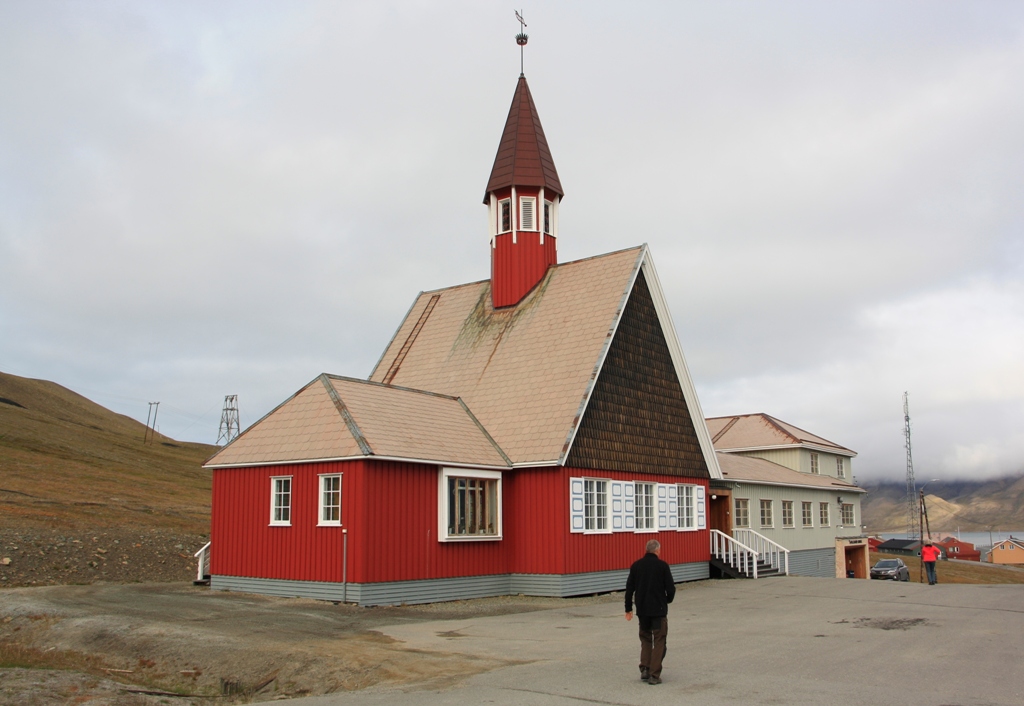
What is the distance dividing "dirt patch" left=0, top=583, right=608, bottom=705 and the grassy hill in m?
12.9

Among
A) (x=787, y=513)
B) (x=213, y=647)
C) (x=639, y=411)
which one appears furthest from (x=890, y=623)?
(x=787, y=513)

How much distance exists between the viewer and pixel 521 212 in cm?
2647

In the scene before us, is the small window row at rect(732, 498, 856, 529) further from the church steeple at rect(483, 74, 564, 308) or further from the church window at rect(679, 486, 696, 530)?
the church steeple at rect(483, 74, 564, 308)

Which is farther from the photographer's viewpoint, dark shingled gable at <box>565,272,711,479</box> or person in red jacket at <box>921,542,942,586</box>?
person in red jacket at <box>921,542,942,586</box>

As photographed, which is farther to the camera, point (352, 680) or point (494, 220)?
point (494, 220)

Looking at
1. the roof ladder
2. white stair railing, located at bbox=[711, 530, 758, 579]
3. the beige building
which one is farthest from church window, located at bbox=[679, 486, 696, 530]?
the beige building

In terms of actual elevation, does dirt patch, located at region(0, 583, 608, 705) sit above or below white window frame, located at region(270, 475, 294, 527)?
below

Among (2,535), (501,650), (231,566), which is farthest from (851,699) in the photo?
(2,535)

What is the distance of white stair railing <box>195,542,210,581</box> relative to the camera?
21.2 m

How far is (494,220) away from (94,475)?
89.8 ft

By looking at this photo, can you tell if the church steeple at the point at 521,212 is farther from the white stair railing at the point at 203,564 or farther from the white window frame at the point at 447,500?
the white stair railing at the point at 203,564

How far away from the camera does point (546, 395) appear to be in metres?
21.6

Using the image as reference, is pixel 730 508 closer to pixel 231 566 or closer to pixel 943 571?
pixel 231 566

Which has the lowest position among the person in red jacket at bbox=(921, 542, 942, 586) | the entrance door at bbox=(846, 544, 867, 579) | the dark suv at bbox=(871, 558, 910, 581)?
the dark suv at bbox=(871, 558, 910, 581)
